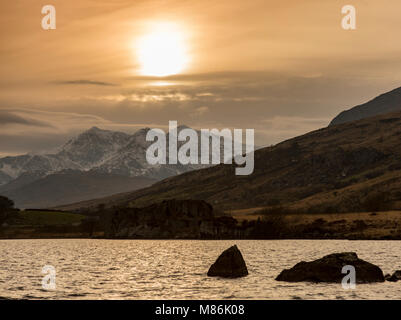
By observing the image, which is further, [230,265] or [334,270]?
[230,265]

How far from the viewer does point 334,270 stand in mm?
78938

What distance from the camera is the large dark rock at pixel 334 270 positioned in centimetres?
7856

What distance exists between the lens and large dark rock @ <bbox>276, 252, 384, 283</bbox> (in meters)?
78.6

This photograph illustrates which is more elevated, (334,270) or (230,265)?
(230,265)

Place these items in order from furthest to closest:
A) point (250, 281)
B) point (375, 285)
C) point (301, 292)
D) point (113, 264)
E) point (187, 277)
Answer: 1. point (113, 264)
2. point (187, 277)
3. point (250, 281)
4. point (375, 285)
5. point (301, 292)

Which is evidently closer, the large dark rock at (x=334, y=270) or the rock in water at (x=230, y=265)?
the large dark rock at (x=334, y=270)

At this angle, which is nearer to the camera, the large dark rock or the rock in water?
the large dark rock

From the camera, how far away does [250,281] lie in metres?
82.8
